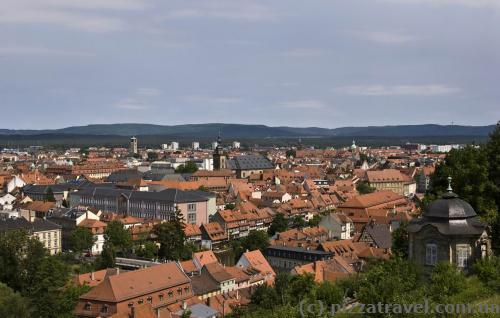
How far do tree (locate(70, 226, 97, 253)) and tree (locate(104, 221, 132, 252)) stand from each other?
2.06 m

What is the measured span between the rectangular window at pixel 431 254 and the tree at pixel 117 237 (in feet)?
124

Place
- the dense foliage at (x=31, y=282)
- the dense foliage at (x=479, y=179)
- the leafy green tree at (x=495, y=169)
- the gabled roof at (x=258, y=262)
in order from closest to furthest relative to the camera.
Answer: the leafy green tree at (x=495, y=169)
the dense foliage at (x=479, y=179)
the dense foliage at (x=31, y=282)
the gabled roof at (x=258, y=262)

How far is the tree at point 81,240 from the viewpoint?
6034 cm

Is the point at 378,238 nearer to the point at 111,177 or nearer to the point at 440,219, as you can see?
the point at 440,219

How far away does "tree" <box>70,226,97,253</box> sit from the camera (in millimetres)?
60344

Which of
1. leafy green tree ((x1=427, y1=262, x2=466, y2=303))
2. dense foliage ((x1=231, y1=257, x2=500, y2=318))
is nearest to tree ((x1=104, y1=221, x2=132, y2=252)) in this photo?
dense foliage ((x1=231, y1=257, x2=500, y2=318))

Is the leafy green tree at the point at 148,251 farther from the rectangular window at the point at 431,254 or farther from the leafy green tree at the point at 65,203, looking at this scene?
the leafy green tree at the point at 65,203

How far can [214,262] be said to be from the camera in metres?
47.6

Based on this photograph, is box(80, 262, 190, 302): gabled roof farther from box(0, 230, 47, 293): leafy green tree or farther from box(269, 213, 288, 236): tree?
box(269, 213, 288, 236): tree

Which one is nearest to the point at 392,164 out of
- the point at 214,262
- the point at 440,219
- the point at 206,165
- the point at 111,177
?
the point at 206,165

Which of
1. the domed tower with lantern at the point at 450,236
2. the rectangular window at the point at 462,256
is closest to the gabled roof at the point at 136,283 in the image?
the domed tower with lantern at the point at 450,236

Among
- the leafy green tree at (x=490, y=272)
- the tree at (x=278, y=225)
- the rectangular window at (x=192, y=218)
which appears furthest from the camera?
the rectangular window at (x=192, y=218)

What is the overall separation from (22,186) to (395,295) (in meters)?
93.7

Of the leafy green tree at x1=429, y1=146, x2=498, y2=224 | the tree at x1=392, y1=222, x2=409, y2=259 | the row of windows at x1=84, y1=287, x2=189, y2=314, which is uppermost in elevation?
the leafy green tree at x1=429, y1=146, x2=498, y2=224
